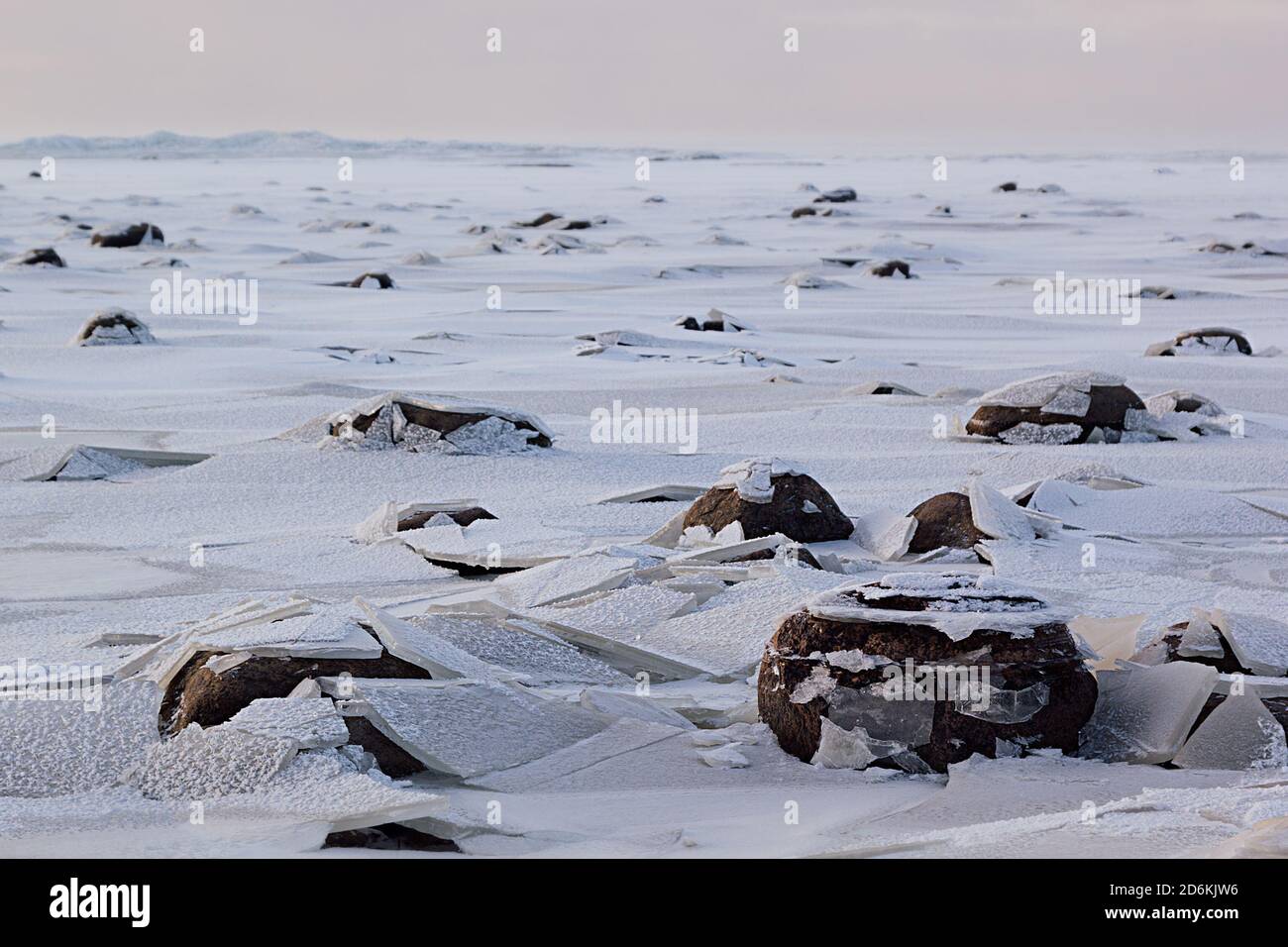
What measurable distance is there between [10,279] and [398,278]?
3523mm

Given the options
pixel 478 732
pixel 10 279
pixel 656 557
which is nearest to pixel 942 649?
pixel 478 732

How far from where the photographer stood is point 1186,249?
66.3 feet

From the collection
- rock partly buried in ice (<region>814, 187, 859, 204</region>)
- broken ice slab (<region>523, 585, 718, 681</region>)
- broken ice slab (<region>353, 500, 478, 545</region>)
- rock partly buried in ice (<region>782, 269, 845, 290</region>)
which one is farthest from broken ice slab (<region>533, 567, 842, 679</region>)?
rock partly buried in ice (<region>814, 187, 859, 204</region>)

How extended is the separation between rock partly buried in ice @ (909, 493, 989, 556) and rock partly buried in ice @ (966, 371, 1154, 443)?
6.41 ft

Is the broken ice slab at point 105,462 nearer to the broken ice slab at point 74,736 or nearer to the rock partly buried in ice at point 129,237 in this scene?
the broken ice slab at point 74,736

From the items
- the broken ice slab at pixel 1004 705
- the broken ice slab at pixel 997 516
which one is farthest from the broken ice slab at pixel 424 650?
the broken ice slab at pixel 997 516

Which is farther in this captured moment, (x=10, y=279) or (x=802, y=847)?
(x=10, y=279)

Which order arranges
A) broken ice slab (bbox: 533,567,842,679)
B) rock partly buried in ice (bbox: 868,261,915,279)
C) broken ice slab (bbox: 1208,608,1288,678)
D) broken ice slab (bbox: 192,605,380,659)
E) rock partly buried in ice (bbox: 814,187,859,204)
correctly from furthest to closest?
rock partly buried in ice (bbox: 814,187,859,204) < rock partly buried in ice (bbox: 868,261,915,279) < broken ice slab (bbox: 533,567,842,679) < broken ice slab (bbox: 1208,608,1288,678) < broken ice slab (bbox: 192,605,380,659)

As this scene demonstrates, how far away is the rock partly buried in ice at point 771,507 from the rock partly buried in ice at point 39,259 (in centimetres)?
1248

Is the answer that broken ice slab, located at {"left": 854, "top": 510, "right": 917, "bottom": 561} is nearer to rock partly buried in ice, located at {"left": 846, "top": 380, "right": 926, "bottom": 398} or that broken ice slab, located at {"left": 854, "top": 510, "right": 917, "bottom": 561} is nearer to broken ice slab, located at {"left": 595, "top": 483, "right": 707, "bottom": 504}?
broken ice slab, located at {"left": 595, "top": 483, "right": 707, "bottom": 504}

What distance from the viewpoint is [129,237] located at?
64.4 ft

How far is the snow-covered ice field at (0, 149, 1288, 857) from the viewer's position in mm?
2658

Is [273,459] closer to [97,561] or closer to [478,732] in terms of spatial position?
[97,561]

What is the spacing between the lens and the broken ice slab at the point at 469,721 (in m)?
2.91
